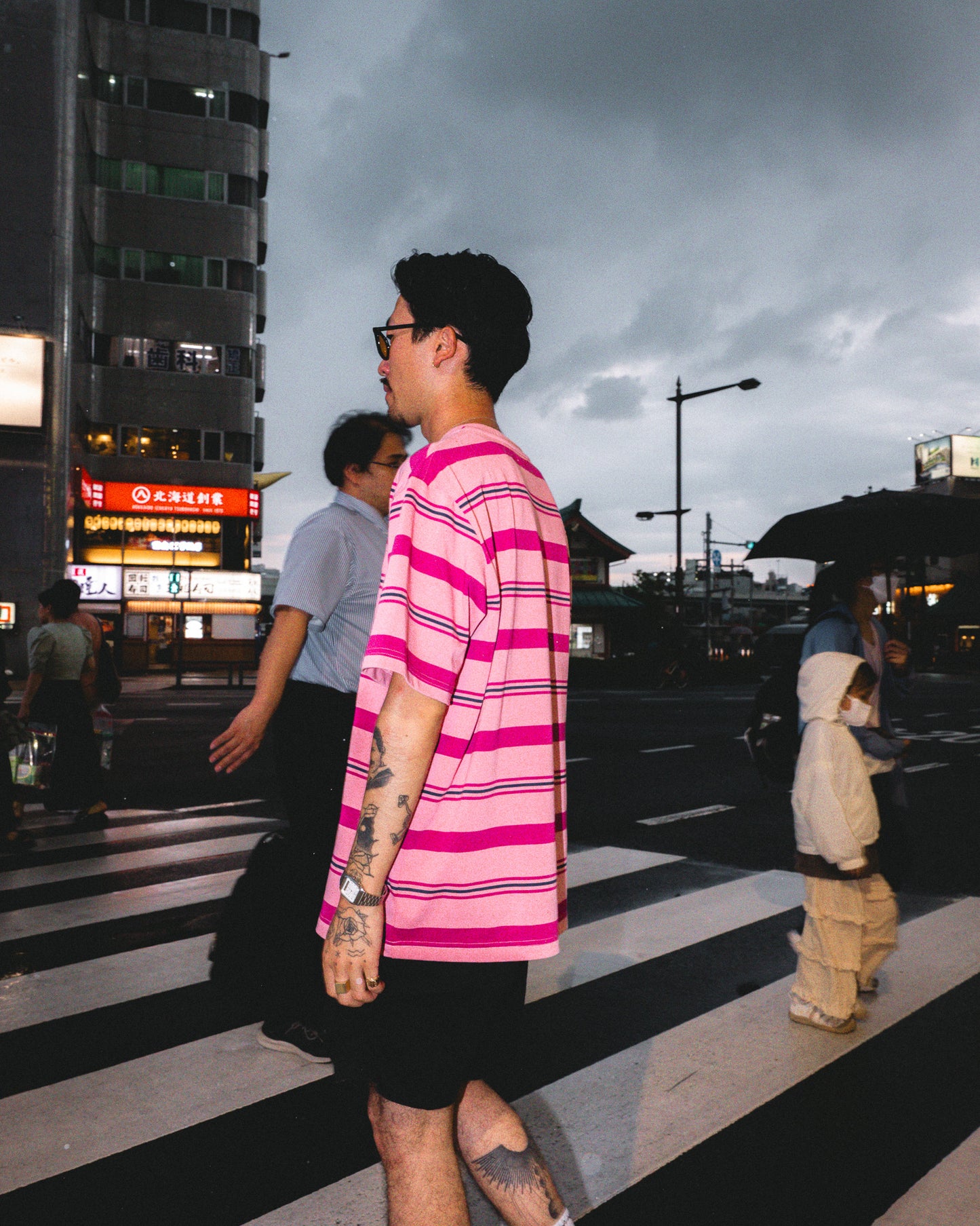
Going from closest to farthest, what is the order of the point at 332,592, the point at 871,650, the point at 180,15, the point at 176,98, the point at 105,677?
1. the point at 332,592
2. the point at 871,650
3. the point at 105,677
4. the point at 176,98
5. the point at 180,15

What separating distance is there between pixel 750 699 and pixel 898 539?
18.5m

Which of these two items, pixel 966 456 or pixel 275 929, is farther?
pixel 966 456

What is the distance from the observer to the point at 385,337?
1914 mm

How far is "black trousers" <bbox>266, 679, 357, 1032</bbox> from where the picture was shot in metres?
3.05

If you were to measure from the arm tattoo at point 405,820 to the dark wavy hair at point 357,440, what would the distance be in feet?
6.47

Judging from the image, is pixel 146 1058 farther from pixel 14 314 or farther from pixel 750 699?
pixel 14 314

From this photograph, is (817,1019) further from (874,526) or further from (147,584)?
(147,584)

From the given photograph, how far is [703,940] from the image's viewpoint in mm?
4770

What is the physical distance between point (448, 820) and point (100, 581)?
37.8 meters

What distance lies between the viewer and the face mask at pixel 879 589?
4.13m

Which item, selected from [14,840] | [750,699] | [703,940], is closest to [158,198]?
[750,699]

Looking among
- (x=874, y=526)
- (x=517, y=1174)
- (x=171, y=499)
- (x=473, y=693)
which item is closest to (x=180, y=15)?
(x=171, y=499)

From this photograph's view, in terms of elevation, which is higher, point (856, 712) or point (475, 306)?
point (475, 306)

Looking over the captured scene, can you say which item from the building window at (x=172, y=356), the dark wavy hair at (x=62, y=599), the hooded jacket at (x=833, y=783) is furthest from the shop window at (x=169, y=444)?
the hooded jacket at (x=833, y=783)
